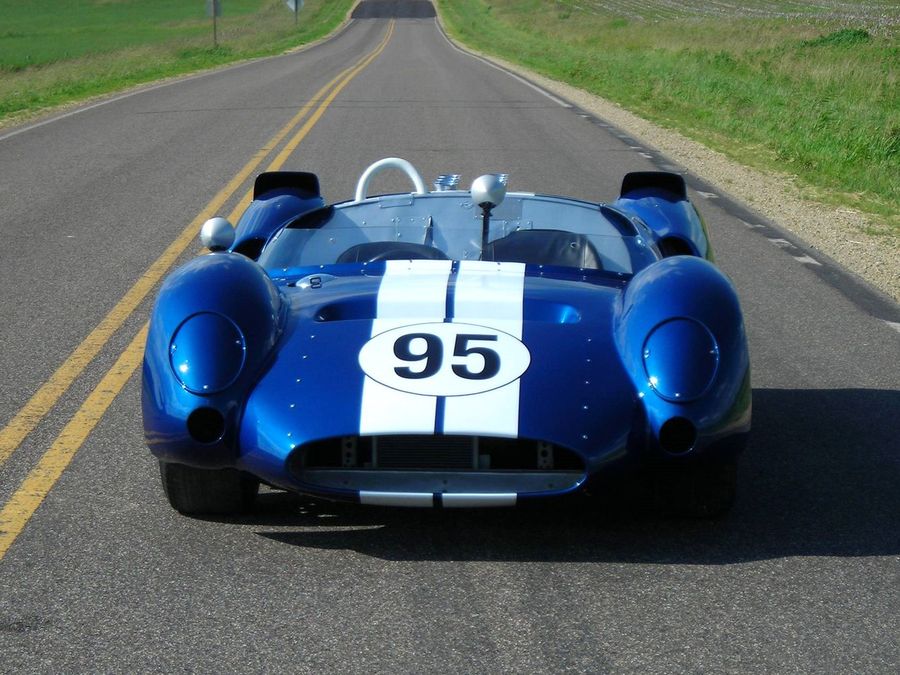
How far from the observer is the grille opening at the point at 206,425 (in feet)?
13.2

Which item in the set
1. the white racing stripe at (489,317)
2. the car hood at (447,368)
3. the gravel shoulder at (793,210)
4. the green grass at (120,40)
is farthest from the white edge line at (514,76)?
the car hood at (447,368)

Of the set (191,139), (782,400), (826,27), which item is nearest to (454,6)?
(826,27)

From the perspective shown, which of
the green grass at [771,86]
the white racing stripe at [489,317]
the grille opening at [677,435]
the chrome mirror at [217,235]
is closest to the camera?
the white racing stripe at [489,317]

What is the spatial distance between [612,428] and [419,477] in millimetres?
595

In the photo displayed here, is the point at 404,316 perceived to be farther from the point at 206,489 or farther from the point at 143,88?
the point at 143,88

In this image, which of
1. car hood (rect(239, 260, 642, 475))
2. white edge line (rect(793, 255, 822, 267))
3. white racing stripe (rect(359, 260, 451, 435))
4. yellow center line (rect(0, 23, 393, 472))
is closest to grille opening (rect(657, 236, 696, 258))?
car hood (rect(239, 260, 642, 475))

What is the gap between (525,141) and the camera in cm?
1711

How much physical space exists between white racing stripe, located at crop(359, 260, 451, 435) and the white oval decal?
0.14 ft

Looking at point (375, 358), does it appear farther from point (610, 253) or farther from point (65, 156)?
point (65, 156)

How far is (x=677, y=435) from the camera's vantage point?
3.98m

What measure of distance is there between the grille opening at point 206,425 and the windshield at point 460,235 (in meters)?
1.09

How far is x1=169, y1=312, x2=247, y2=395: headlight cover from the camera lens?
160 inches

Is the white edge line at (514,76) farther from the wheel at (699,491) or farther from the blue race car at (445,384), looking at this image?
the wheel at (699,491)

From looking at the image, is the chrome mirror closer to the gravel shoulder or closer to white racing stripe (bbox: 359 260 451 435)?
white racing stripe (bbox: 359 260 451 435)
